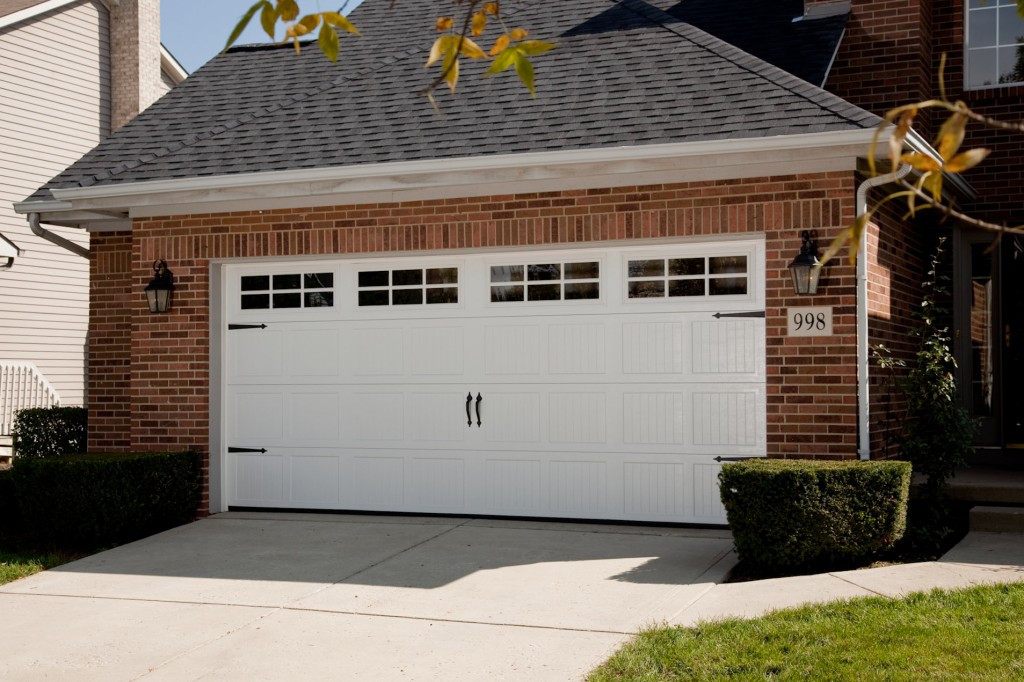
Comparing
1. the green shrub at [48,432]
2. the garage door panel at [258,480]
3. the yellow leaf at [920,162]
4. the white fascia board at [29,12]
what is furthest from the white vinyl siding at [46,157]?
the yellow leaf at [920,162]

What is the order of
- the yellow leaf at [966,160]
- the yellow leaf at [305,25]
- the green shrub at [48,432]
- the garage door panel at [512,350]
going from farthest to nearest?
the green shrub at [48,432], the garage door panel at [512,350], the yellow leaf at [305,25], the yellow leaf at [966,160]

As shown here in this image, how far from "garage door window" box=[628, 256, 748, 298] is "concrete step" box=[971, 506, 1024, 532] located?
8.43 feet

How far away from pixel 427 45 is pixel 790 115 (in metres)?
4.78

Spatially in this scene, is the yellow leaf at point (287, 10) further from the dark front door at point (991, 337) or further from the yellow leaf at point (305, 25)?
the dark front door at point (991, 337)

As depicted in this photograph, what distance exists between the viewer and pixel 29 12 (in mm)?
18906

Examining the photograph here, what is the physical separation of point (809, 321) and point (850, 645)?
368 cm

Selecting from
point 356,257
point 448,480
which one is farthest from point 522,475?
point 356,257

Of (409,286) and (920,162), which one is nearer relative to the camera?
(920,162)

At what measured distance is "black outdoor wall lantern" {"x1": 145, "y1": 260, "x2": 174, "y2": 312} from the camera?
10.6 meters

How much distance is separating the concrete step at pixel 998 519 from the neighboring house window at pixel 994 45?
5.03m

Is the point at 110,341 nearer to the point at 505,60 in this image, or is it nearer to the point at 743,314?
the point at 743,314

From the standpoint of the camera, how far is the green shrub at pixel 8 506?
10.2 metres

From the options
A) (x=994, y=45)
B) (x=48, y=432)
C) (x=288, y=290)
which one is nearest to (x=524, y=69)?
(x=288, y=290)

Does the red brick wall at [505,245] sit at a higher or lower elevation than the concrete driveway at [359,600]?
higher
